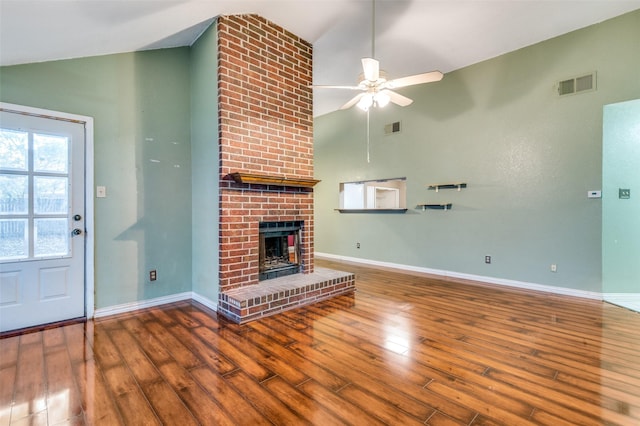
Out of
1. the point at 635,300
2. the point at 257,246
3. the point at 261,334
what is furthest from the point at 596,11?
the point at 261,334

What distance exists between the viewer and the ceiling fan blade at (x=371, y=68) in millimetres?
2707

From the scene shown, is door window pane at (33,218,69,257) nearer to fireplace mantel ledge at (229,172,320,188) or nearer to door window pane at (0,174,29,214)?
door window pane at (0,174,29,214)

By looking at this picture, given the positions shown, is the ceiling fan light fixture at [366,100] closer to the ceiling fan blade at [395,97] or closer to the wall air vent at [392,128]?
the ceiling fan blade at [395,97]

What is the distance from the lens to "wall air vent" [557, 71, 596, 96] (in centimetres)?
363

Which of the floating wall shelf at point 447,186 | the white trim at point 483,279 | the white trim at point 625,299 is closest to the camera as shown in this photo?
the white trim at point 625,299

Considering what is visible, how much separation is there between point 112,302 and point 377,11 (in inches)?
165

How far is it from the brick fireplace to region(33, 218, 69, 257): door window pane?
1.42 metres

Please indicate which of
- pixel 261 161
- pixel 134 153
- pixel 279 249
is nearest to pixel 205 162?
pixel 261 161

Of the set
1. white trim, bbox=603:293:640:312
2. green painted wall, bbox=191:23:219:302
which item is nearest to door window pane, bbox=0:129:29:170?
green painted wall, bbox=191:23:219:302

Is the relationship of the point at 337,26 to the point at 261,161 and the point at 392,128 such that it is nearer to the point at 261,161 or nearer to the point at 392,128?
the point at 261,161

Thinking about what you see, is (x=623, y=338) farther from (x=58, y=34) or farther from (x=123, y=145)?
(x=58, y=34)

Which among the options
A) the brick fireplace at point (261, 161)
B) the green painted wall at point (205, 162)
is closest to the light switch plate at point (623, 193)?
the brick fireplace at point (261, 161)

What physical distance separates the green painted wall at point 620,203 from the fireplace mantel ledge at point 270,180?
3.58 metres

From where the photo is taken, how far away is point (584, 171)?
3691 millimetres
